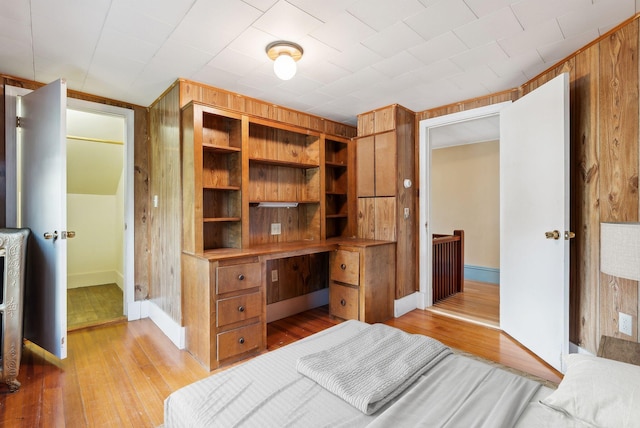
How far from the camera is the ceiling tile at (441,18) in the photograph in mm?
1701

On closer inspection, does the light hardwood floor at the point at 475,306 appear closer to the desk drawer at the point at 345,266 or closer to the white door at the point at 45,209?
the desk drawer at the point at 345,266

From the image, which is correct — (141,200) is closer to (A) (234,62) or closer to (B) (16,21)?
(B) (16,21)

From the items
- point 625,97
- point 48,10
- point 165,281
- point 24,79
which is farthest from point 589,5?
point 24,79

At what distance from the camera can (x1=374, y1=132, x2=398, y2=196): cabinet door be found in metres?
3.31

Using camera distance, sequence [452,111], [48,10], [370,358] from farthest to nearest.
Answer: [452,111] < [48,10] < [370,358]

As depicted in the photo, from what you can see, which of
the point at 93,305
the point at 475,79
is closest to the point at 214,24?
the point at 475,79

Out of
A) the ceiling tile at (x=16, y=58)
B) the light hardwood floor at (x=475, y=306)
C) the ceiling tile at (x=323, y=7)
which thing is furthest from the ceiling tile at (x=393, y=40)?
the light hardwood floor at (x=475, y=306)

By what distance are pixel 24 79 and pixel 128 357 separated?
2.54 metres

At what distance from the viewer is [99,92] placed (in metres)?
2.91

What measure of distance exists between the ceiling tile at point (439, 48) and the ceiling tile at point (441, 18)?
3.2 inches

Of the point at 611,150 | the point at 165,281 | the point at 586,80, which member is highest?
the point at 586,80

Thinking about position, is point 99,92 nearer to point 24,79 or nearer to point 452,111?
point 24,79

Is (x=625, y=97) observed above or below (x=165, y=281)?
above

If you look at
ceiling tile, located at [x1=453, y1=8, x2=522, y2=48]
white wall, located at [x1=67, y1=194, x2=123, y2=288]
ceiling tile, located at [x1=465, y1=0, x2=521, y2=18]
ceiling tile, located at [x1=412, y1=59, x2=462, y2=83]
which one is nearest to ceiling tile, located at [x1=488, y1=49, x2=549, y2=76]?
ceiling tile, located at [x1=412, y1=59, x2=462, y2=83]
